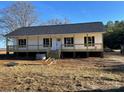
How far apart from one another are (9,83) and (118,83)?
5686mm

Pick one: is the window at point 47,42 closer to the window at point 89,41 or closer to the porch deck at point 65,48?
the porch deck at point 65,48

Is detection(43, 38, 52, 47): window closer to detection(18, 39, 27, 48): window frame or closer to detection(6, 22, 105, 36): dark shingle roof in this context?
detection(6, 22, 105, 36): dark shingle roof

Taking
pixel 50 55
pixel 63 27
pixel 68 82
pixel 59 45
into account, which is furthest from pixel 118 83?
pixel 63 27

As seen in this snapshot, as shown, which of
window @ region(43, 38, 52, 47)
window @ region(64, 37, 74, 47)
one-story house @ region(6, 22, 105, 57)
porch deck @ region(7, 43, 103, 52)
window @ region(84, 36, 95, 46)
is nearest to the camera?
porch deck @ region(7, 43, 103, 52)

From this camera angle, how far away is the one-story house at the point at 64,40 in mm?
32375

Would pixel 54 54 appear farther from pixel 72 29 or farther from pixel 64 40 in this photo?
pixel 72 29

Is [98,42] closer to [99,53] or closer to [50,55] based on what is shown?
[99,53]

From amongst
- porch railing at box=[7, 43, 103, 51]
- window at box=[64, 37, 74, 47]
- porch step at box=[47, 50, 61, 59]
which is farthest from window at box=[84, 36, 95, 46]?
porch step at box=[47, 50, 61, 59]

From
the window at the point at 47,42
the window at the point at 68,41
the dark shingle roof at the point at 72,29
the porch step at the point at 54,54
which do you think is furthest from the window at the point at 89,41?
the window at the point at 47,42

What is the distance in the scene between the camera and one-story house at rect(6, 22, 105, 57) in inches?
1275

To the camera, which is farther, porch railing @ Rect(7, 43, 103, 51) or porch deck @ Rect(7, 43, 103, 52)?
porch railing @ Rect(7, 43, 103, 51)

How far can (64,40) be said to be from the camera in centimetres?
3441

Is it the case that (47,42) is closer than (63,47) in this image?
No

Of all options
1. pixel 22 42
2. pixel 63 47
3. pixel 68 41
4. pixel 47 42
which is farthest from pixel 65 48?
pixel 22 42
